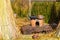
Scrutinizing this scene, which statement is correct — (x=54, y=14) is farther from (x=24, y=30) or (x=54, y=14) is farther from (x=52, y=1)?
(x=24, y=30)

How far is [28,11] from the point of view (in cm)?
489

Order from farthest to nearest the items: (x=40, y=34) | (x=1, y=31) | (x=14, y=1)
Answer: (x=14, y=1), (x=40, y=34), (x=1, y=31)

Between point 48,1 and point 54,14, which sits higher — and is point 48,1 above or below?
above

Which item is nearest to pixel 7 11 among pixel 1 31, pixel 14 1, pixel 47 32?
pixel 1 31

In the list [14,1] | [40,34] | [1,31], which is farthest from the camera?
[14,1]

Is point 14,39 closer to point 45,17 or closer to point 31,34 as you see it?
point 31,34

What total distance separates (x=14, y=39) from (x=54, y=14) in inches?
52.3

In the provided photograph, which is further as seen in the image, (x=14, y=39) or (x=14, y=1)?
(x=14, y=1)

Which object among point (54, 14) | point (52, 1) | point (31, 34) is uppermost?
point (52, 1)

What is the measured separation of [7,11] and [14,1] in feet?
2.52

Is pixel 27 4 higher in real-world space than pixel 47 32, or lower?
higher

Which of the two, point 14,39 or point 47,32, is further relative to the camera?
point 47,32

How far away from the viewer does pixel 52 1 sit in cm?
498

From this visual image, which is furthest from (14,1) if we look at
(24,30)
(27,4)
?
(24,30)
